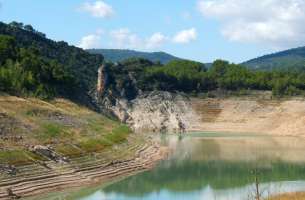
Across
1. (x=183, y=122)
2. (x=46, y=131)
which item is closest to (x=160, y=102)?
(x=183, y=122)

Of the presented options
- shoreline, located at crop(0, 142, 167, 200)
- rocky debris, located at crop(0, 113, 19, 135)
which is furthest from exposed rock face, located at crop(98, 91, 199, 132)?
rocky debris, located at crop(0, 113, 19, 135)

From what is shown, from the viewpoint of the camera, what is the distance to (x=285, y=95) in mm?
150750

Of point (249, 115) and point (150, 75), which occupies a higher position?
point (150, 75)

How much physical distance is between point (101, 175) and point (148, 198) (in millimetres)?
8983

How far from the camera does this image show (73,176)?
176ft

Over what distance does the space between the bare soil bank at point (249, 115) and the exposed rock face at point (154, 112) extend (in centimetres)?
237

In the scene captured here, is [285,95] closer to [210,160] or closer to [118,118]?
[118,118]

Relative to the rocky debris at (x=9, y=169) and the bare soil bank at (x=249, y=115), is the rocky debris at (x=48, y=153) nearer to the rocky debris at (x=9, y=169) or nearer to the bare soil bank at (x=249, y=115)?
the rocky debris at (x=9, y=169)

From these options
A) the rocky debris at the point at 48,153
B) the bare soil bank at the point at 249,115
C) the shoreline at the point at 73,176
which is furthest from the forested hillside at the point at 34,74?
the bare soil bank at the point at 249,115

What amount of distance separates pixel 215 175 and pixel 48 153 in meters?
18.6

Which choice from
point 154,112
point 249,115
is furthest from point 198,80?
point 249,115

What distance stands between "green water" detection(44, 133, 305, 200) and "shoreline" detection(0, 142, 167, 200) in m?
1.50

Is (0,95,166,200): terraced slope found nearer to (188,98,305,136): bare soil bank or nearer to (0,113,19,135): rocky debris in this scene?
(0,113,19,135): rocky debris

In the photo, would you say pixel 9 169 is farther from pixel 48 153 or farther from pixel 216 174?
pixel 216 174
